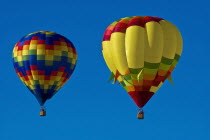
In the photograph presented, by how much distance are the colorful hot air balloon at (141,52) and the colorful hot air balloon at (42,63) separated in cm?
532

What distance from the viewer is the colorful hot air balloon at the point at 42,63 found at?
5653cm

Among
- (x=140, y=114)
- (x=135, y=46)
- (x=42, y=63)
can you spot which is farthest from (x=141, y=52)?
Result: (x=42, y=63)

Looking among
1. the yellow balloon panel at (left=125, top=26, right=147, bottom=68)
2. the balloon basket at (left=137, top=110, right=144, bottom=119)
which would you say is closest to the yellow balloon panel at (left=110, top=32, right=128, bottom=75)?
the yellow balloon panel at (left=125, top=26, right=147, bottom=68)

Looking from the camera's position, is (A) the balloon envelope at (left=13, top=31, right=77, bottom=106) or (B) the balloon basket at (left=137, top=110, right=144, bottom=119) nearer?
(B) the balloon basket at (left=137, top=110, right=144, bottom=119)

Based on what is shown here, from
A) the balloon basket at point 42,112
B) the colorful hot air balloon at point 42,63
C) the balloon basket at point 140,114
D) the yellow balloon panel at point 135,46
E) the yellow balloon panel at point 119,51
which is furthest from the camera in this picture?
the balloon basket at point 42,112

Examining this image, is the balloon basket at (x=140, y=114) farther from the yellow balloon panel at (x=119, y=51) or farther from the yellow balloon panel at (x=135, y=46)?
the yellow balloon panel at (x=135, y=46)

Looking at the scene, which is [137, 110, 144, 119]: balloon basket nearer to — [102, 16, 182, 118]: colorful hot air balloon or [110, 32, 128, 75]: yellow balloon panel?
[102, 16, 182, 118]: colorful hot air balloon

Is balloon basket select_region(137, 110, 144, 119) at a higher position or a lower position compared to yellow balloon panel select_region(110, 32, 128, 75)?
lower

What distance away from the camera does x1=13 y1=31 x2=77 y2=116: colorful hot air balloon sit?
185 ft

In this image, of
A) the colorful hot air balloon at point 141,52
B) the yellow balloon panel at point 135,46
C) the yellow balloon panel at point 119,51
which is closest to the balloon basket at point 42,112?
the colorful hot air balloon at point 141,52

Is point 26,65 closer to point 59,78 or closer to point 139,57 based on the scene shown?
point 59,78

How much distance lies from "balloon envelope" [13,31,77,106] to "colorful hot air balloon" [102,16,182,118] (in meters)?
5.32

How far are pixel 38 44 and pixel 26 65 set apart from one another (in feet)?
5.19

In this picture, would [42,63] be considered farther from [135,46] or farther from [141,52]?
[141,52]
